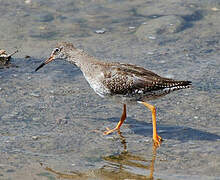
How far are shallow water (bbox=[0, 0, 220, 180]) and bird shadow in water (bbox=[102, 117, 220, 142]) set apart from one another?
0.05 feet

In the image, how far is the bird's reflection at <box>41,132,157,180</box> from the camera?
600cm

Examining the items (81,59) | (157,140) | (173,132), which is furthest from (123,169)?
(81,59)

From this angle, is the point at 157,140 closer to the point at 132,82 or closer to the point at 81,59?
the point at 132,82

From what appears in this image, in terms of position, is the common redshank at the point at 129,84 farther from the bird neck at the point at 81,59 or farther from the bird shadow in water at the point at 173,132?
the bird shadow in water at the point at 173,132

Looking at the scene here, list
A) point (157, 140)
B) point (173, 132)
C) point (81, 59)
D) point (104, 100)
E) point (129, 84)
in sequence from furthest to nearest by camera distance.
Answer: point (104, 100) → point (81, 59) → point (173, 132) → point (129, 84) → point (157, 140)

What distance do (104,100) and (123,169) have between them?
2262 mm

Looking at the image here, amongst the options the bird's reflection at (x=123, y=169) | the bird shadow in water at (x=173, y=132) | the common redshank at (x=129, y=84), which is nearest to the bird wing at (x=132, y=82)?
the common redshank at (x=129, y=84)

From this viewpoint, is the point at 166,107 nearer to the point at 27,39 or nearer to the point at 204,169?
the point at 204,169

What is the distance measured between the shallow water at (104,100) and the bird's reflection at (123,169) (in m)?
0.01

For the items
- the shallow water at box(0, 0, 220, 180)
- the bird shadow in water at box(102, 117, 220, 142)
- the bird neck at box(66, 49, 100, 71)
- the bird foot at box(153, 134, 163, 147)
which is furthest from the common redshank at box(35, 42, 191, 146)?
the shallow water at box(0, 0, 220, 180)

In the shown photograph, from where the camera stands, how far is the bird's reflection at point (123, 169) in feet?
19.7

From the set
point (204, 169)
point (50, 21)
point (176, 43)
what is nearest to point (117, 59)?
point (176, 43)

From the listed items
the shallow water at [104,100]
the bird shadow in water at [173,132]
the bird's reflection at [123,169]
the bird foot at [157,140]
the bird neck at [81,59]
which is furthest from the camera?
the bird neck at [81,59]

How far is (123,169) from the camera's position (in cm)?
625
